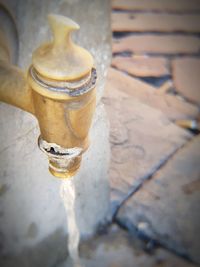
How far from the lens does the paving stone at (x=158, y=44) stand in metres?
2.49

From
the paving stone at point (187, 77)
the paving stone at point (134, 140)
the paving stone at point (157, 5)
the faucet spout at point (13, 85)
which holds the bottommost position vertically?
the paving stone at point (187, 77)

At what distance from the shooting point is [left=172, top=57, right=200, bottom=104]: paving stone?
2229 mm

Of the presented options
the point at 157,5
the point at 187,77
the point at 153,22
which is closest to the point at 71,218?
the point at 187,77

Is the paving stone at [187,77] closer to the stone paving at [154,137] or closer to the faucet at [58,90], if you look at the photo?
the stone paving at [154,137]

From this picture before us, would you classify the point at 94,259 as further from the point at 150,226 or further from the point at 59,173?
the point at 59,173

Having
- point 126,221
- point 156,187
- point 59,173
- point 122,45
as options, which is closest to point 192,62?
point 122,45

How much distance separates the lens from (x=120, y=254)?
1.54 meters

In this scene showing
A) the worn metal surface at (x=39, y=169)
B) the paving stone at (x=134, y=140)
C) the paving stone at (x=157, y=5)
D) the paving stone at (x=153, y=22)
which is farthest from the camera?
the paving stone at (x=157, y=5)

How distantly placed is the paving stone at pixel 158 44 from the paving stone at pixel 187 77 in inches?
3.9

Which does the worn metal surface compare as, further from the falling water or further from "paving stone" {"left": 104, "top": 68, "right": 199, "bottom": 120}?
"paving stone" {"left": 104, "top": 68, "right": 199, "bottom": 120}

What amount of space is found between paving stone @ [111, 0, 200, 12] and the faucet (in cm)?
221

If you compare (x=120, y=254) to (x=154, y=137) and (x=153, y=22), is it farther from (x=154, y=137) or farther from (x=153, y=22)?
(x=153, y=22)

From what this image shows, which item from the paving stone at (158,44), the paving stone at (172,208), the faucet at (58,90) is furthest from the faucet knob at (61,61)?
the paving stone at (158,44)

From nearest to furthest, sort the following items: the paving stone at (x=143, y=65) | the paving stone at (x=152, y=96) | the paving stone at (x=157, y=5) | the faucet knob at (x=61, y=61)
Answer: the faucet knob at (x=61, y=61) → the paving stone at (x=152, y=96) → the paving stone at (x=143, y=65) → the paving stone at (x=157, y=5)
